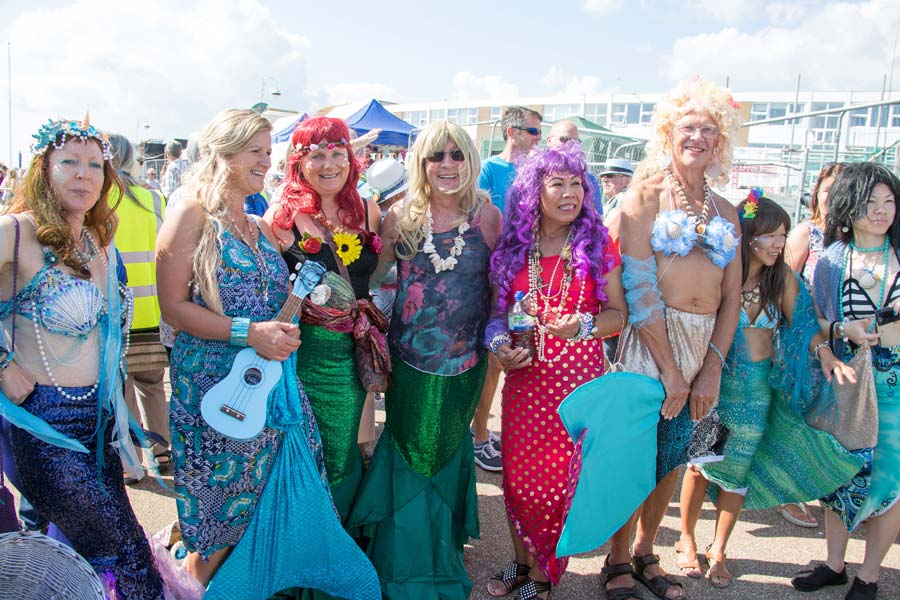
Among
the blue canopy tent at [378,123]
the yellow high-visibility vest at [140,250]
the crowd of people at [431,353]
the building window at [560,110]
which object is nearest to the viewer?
the crowd of people at [431,353]

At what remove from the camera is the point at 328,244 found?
9.14 feet

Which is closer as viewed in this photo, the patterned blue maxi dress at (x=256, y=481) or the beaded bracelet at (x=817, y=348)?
the patterned blue maxi dress at (x=256, y=481)

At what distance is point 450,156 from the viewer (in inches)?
114

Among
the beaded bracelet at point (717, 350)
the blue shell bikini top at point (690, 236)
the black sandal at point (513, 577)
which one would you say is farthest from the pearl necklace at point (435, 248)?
the black sandal at point (513, 577)

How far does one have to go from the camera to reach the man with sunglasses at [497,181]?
4.38m

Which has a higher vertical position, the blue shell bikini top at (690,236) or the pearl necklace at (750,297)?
the blue shell bikini top at (690,236)

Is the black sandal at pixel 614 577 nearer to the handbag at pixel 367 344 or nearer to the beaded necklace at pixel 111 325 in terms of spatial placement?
the handbag at pixel 367 344

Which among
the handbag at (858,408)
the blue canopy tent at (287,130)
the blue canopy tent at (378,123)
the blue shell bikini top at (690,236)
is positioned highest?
the blue canopy tent at (378,123)

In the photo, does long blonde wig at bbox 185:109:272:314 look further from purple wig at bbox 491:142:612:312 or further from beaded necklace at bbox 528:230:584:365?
beaded necklace at bbox 528:230:584:365

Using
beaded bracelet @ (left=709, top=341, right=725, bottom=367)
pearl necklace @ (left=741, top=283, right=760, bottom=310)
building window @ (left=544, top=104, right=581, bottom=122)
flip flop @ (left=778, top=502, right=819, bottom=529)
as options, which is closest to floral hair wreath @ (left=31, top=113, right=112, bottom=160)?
beaded bracelet @ (left=709, top=341, right=725, bottom=367)

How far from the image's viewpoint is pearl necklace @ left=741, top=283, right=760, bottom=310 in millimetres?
3113

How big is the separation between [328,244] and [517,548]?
5.31 feet

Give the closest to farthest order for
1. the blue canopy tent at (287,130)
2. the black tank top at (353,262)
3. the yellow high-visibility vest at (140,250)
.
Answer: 1. the black tank top at (353,262)
2. the yellow high-visibility vest at (140,250)
3. the blue canopy tent at (287,130)

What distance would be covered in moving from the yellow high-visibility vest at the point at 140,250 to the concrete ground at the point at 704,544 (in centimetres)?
105
